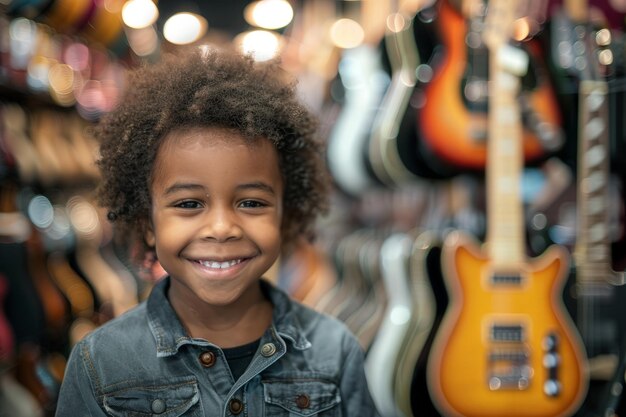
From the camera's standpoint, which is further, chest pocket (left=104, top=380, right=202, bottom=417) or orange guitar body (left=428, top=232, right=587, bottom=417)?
orange guitar body (left=428, top=232, right=587, bottom=417)

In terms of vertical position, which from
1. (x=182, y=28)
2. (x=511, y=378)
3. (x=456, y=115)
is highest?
(x=182, y=28)

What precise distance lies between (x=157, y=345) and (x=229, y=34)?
13.6ft

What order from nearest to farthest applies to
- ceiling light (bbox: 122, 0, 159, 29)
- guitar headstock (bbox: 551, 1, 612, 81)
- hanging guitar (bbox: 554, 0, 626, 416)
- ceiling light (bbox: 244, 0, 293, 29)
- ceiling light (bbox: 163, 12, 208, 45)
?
guitar headstock (bbox: 551, 1, 612, 81)
hanging guitar (bbox: 554, 0, 626, 416)
ceiling light (bbox: 122, 0, 159, 29)
ceiling light (bbox: 244, 0, 293, 29)
ceiling light (bbox: 163, 12, 208, 45)

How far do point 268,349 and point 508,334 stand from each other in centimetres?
94

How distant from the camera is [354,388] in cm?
140

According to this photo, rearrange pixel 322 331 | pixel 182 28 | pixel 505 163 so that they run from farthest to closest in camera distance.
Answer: pixel 182 28 → pixel 505 163 → pixel 322 331

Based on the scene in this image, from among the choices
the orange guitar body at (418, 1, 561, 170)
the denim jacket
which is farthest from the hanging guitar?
the denim jacket

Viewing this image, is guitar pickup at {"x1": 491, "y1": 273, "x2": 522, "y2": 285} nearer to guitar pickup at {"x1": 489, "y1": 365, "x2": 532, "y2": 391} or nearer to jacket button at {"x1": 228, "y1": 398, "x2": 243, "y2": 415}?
guitar pickup at {"x1": 489, "y1": 365, "x2": 532, "y2": 391}

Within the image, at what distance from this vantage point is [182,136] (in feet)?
4.16

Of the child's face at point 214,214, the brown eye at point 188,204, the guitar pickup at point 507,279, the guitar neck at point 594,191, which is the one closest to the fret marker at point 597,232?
the guitar neck at point 594,191

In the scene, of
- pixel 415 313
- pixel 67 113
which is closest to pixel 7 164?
pixel 67 113

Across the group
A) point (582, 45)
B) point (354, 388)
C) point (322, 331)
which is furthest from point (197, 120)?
point (582, 45)

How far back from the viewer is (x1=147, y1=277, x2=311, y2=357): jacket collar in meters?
1.29

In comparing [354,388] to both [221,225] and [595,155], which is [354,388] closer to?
[221,225]
